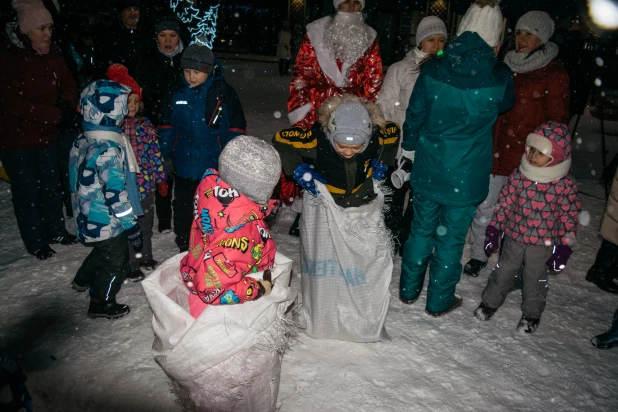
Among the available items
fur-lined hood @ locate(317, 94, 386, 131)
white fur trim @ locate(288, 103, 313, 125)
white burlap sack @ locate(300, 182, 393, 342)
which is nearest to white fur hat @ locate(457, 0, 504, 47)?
fur-lined hood @ locate(317, 94, 386, 131)

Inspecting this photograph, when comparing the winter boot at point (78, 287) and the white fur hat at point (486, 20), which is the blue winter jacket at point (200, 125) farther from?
the white fur hat at point (486, 20)

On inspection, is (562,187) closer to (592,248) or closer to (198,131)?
(592,248)

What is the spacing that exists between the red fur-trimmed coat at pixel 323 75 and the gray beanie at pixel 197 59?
832 mm

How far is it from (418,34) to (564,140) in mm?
1538

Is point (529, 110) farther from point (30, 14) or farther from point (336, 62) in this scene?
point (30, 14)

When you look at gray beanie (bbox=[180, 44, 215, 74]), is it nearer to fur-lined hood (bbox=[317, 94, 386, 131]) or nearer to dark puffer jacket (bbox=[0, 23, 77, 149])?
fur-lined hood (bbox=[317, 94, 386, 131])

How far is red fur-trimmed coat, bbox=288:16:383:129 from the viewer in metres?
3.69

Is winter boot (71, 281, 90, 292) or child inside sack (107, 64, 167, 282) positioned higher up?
child inside sack (107, 64, 167, 282)

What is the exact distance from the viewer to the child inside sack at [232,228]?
1839 millimetres

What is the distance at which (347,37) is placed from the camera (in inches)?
141

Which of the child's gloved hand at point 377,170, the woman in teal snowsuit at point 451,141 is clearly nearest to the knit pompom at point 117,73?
the child's gloved hand at point 377,170

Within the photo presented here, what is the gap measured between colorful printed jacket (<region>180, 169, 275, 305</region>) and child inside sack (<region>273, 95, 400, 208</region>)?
772mm

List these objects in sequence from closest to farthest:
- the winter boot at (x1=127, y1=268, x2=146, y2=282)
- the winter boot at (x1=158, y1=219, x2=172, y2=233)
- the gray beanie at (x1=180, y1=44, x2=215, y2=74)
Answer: the gray beanie at (x1=180, y1=44, x2=215, y2=74), the winter boot at (x1=127, y1=268, x2=146, y2=282), the winter boot at (x1=158, y1=219, x2=172, y2=233)

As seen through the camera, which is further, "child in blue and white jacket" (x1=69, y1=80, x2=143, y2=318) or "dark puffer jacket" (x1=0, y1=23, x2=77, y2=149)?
"dark puffer jacket" (x1=0, y1=23, x2=77, y2=149)
